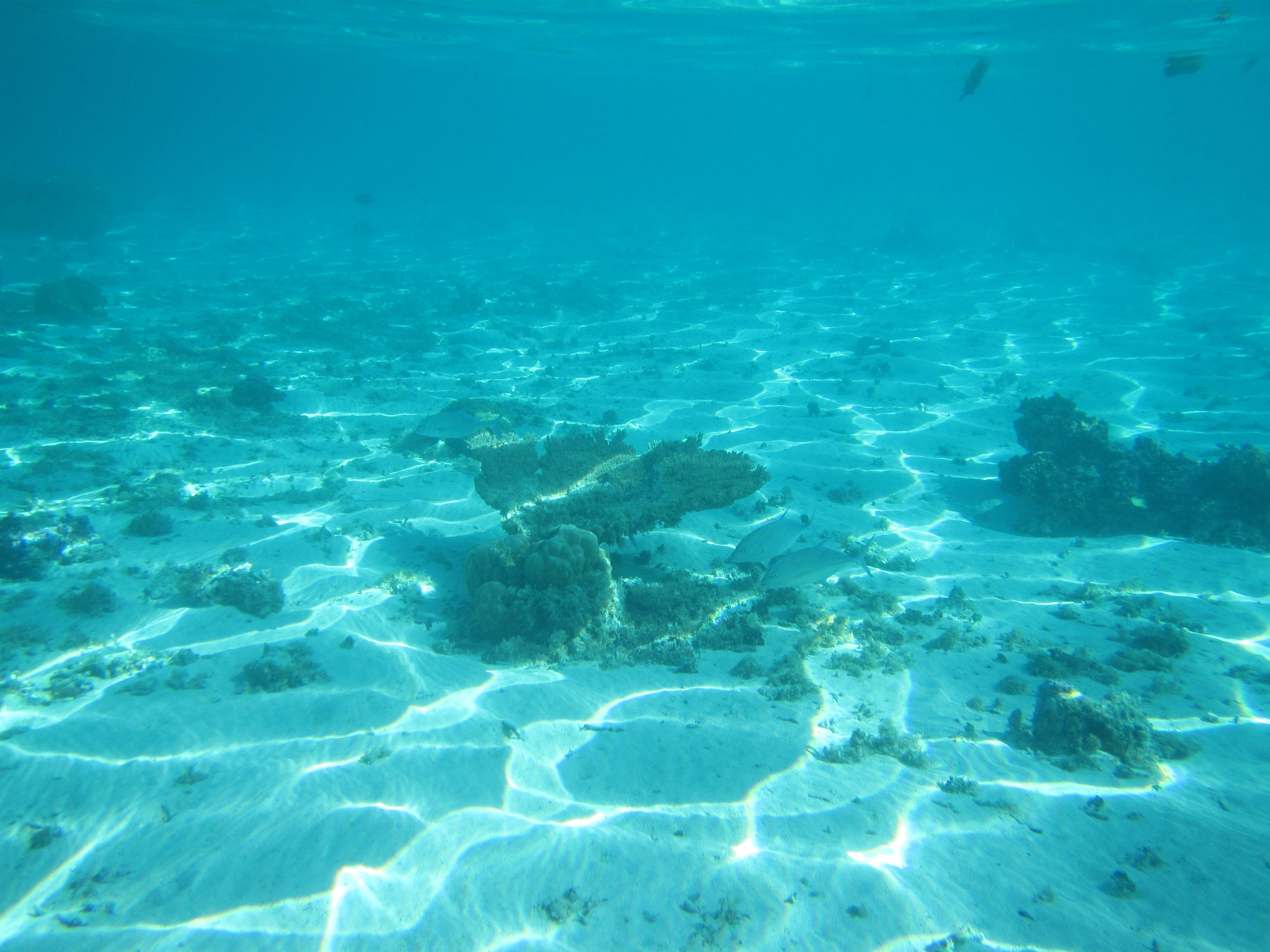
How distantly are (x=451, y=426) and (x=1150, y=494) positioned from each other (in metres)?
9.56

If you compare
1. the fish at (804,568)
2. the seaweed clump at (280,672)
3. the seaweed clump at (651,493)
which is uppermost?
the fish at (804,568)

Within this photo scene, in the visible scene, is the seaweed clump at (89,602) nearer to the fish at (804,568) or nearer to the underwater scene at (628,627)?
the underwater scene at (628,627)

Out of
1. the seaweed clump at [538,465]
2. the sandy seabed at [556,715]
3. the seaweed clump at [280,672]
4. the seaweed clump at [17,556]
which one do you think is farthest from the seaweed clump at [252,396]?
the seaweed clump at [280,672]

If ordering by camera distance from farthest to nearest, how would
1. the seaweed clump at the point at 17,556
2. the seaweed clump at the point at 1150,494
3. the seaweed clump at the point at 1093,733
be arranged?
the seaweed clump at the point at 1150,494 < the seaweed clump at the point at 17,556 < the seaweed clump at the point at 1093,733

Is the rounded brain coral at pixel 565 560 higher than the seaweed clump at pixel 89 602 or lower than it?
higher

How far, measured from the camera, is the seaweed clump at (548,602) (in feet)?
16.9

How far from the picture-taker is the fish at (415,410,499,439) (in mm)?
8227

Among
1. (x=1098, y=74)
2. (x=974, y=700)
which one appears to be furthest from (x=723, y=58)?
(x=974, y=700)

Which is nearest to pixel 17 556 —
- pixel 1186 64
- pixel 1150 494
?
pixel 1150 494

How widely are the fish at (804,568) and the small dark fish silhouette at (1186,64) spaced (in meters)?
17.8

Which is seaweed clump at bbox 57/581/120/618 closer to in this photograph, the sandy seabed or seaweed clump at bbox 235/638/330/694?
the sandy seabed

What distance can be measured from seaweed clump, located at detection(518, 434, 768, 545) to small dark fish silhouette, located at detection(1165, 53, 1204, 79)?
1685cm

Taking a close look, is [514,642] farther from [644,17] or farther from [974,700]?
[644,17]

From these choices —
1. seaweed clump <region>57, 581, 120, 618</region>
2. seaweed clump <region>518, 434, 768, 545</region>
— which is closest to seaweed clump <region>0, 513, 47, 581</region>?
seaweed clump <region>57, 581, 120, 618</region>
